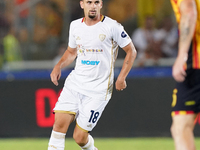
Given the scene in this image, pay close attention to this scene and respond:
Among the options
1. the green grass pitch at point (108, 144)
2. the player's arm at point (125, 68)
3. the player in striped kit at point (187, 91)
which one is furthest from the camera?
the green grass pitch at point (108, 144)

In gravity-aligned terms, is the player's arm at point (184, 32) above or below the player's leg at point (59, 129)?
above

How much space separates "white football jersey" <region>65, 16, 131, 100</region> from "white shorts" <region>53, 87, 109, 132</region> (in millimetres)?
77

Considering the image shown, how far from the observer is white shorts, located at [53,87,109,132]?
5.61 metres

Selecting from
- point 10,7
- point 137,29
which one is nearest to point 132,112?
point 137,29

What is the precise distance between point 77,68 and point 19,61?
17.6 ft

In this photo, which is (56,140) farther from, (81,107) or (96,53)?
(96,53)

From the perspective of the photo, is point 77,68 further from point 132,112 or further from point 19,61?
point 19,61

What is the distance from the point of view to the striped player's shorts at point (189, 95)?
164 inches

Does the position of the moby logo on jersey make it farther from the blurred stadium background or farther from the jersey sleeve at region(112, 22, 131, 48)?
the blurred stadium background

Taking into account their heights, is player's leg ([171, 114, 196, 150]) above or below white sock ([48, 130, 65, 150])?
above

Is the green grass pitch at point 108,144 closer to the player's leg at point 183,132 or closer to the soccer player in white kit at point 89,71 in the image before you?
the soccer player in white kit at point 89,71

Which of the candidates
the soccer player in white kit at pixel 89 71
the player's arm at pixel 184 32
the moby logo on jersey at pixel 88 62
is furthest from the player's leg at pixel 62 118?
the player's arm at pixel 184 32

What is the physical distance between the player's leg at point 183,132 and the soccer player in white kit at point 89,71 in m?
1.46

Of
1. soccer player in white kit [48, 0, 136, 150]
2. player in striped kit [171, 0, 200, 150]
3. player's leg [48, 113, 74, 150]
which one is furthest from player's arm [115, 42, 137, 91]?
player in striped kit [171, 0, 200, 150]
